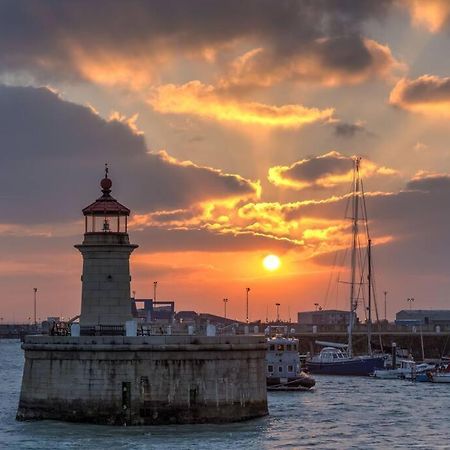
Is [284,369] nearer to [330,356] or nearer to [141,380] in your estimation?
[330,356]

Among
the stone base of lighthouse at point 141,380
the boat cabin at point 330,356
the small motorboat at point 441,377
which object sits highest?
the boat cabin at point 330,356

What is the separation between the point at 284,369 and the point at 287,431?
26.8 m

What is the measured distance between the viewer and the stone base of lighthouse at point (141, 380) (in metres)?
41.8

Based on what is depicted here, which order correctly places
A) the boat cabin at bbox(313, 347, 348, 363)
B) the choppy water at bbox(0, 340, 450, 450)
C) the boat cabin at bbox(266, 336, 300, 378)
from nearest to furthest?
the choppy water at bbox(0, 340, 450, 450), the boat cabin at bbox(266, 336, 300, 378), the boat cabin at bbox(313, 347, 348, 363)

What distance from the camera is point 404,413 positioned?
54.8 metres

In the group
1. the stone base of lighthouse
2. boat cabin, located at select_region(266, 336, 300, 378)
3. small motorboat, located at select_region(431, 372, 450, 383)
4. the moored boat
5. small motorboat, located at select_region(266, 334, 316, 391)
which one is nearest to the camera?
the stone base of lighthouse

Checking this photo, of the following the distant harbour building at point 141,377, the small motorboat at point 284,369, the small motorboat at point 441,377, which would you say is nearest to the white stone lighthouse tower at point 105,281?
the distant harbour building at point 141,377

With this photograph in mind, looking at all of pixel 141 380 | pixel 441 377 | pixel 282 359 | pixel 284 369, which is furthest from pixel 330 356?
pixel 141 380

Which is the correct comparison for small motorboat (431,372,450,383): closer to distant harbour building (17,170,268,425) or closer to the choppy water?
the choppy water

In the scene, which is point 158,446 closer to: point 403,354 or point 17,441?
point 17,441

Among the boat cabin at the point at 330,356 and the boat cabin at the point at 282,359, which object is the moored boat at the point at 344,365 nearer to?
the boat cabin at the point at 330,356

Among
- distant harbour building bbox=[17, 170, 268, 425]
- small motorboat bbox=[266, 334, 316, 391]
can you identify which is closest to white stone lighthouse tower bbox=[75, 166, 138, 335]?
distant harbour building bbox=[17, 170, 268, 425]

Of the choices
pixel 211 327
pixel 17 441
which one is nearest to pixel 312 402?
pixel 211 327

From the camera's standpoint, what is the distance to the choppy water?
3941cm
